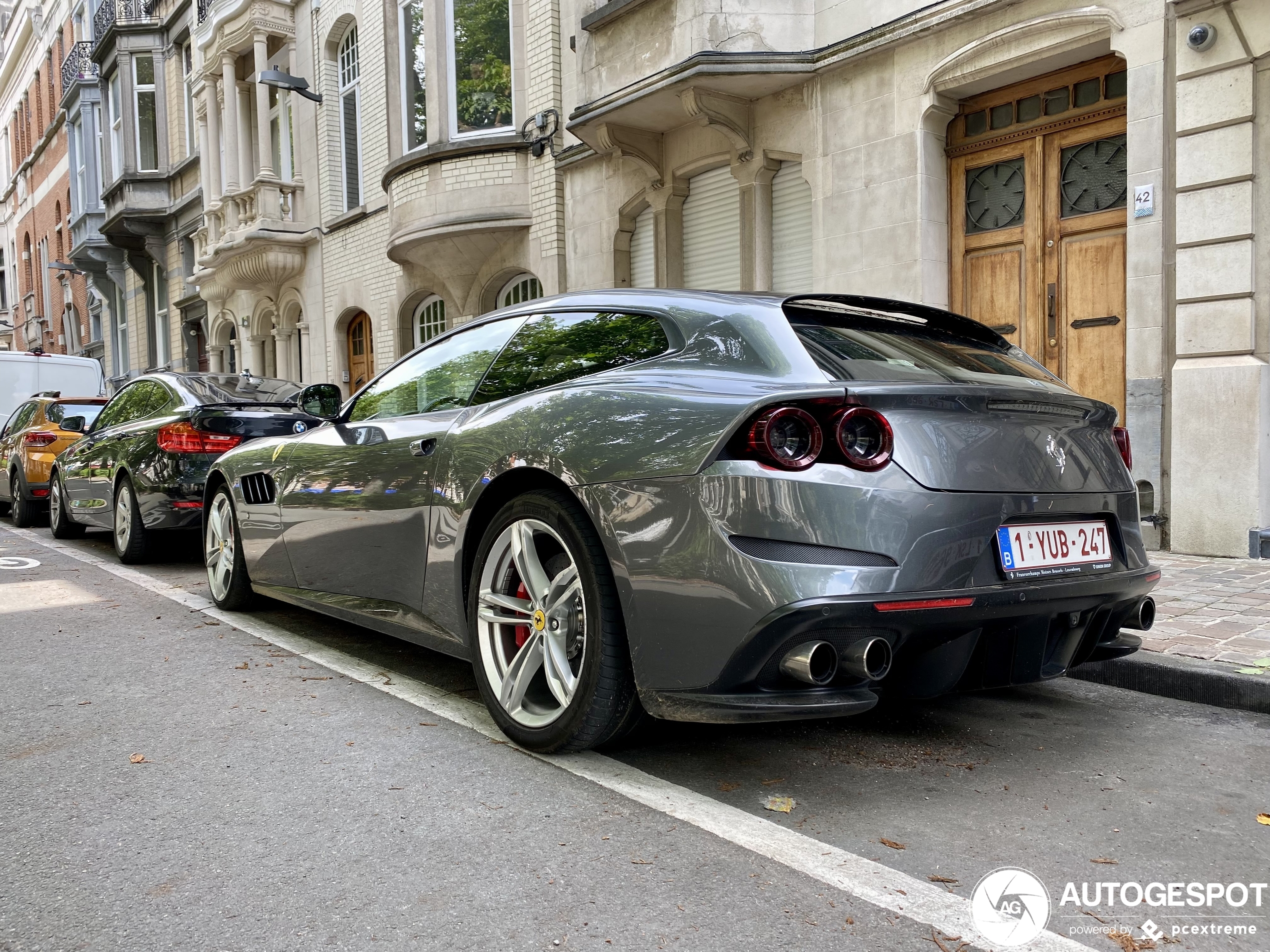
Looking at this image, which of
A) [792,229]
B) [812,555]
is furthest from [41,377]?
[812,555]

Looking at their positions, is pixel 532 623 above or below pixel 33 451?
below

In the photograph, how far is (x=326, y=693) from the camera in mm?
4324

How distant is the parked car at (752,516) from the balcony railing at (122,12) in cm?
2799

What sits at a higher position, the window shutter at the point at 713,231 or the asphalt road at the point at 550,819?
the window shutter at the point at 713,231

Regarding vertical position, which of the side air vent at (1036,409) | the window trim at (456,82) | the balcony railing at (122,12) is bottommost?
the side air vent at (1036,409)

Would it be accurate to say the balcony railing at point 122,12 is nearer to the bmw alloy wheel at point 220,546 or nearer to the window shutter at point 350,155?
the window shutter at point 350,155

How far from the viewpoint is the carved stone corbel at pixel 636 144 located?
11930 mm

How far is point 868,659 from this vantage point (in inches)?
110

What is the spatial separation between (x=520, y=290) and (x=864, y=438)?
42.5 ft

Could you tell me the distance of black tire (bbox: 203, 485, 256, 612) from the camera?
590 cm

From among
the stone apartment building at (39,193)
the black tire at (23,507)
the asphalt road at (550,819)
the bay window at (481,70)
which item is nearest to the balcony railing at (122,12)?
the stone apartment building at (39,193)

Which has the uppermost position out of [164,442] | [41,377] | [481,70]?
[481,70]

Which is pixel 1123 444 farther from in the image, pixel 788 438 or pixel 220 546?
pixel 220 546

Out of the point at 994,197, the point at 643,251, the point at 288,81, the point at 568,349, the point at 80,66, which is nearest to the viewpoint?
the point at 568,349
